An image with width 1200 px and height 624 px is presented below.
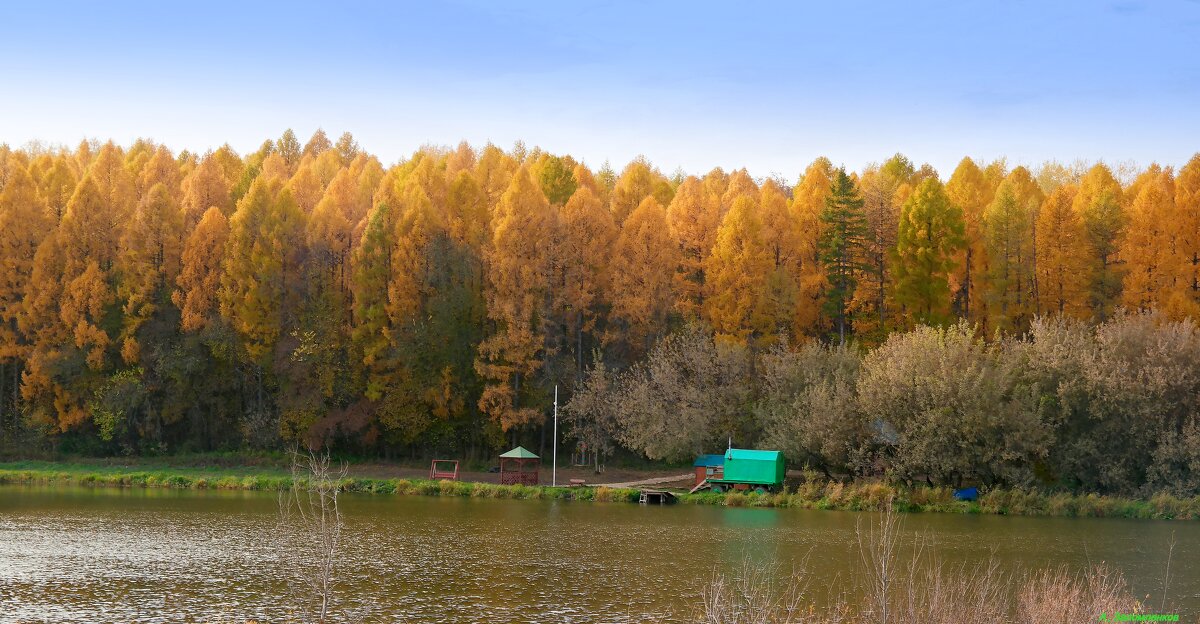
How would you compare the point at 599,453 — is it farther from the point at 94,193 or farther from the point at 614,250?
the point at 94,193

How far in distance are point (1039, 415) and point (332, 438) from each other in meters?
35.1

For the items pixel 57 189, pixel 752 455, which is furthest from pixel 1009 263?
pixel 57 189

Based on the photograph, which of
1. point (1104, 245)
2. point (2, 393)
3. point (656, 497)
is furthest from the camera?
point (2, 393)

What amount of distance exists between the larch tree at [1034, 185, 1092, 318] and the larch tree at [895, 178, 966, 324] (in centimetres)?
428

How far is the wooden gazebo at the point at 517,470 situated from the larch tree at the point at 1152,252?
30757 mm

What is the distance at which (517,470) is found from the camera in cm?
4981

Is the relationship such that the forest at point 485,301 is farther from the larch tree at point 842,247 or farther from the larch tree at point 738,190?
the larch tree at point 738,190

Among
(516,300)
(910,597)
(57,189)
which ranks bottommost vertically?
(910,597)

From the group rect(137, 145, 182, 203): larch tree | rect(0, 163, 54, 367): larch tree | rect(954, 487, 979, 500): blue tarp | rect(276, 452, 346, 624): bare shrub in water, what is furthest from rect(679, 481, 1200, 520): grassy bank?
rect(137, 145, 182, 203): larch tree

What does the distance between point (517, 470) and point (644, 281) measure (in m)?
13.1

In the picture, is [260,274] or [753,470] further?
[260,274]

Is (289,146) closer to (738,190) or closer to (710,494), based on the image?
(738,190)

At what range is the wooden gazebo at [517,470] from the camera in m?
48.5

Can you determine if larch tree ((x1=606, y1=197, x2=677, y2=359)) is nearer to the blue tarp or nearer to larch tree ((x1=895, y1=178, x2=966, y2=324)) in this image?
larch tree ((x1=895, y1=178, x2=966, y2=324))
